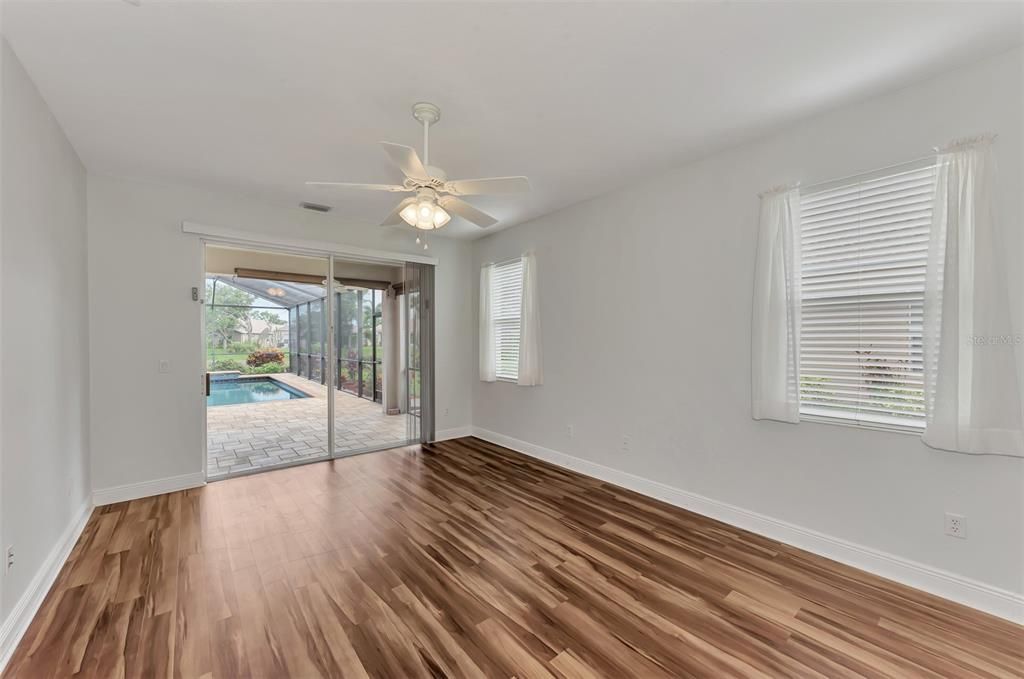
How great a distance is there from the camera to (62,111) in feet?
8.19

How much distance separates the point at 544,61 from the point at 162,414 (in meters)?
4.22

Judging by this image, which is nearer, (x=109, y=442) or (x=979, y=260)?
(x=979, y=260)

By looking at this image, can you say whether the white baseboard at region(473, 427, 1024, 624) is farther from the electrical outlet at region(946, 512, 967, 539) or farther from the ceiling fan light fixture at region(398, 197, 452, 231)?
the ceiling fan light fixture at region(398, 197, 452, 231)

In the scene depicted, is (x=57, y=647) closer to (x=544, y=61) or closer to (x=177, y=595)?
(x=177, y=595)

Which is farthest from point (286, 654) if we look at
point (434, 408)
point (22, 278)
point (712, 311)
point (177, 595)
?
point (434, 408)

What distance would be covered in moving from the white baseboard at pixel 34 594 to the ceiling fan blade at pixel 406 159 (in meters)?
2.71

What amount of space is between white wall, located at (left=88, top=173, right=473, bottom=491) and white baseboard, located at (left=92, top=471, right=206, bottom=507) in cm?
4

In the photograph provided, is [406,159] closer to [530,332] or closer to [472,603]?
[472,603]

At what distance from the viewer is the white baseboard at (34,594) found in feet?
5.86

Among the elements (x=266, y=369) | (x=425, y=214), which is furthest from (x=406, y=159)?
(x=266, y=369)

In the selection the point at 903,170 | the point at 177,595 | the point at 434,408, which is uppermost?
the point at 903,170

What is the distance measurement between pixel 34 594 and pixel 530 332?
12.9ft

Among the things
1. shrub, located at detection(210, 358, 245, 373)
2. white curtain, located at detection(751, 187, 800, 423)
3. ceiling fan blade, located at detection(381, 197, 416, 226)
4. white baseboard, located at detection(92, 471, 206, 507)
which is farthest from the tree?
white curtain, located at detection(751, 187, 800, 423)

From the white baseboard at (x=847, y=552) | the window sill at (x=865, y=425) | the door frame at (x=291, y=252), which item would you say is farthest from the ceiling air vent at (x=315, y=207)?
the window sill at (x=865, y=425)
